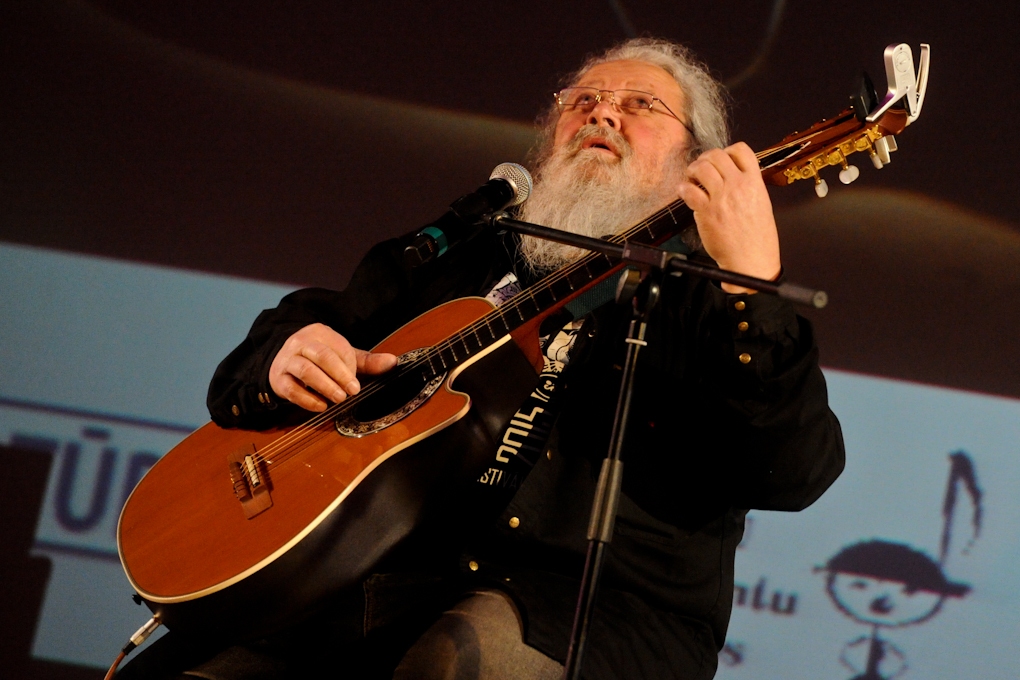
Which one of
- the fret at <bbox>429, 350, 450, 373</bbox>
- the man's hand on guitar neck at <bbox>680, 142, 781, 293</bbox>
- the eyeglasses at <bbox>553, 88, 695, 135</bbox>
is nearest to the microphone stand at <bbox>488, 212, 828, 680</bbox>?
the man's hand on guitar neck at <bbox>680, 142, 781, 293</bbox>

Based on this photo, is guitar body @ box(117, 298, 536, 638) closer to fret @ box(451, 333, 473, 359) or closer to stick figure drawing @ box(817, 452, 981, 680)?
fret @ box(451, 333, 473, 359)

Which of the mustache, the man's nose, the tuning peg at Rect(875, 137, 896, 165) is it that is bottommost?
the tuning peg at Rect(875, 137, 896, 165)

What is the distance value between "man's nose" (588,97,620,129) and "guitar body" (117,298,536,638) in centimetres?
81

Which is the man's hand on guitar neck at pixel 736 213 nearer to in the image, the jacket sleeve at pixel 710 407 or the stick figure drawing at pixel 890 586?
the jacket sleeve at pixel 710 407

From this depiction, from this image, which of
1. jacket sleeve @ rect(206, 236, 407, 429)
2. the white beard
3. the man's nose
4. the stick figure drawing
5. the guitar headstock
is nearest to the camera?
the guitar headstock

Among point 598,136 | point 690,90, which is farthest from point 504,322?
point 690,90

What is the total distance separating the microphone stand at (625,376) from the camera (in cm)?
112

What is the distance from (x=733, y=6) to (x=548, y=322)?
4.92ft

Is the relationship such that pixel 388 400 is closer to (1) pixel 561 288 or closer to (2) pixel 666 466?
(1) pixel 561 288

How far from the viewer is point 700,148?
2391mm

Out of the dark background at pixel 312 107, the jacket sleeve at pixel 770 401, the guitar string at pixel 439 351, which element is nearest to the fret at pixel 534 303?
the guitar string at pixel 439 351

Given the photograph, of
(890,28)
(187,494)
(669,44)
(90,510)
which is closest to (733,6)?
(669,44)

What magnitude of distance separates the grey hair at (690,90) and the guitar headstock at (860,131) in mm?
628

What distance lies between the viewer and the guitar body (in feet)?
4.97
